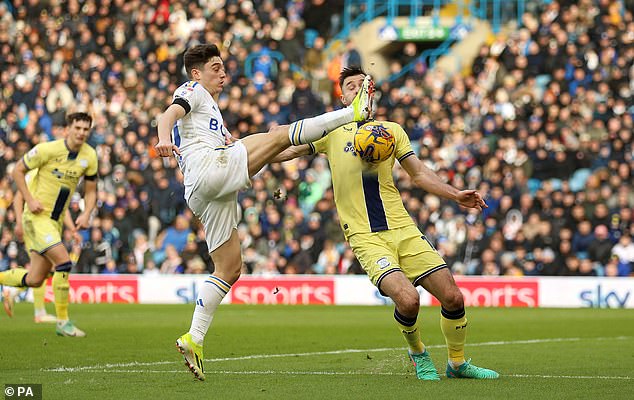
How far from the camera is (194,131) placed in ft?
31.9

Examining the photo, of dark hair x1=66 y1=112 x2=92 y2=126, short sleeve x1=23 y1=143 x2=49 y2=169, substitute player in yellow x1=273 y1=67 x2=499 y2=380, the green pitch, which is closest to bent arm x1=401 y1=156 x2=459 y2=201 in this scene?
substitute player in yellow x1=273 y1=67 x2=499 y2=380

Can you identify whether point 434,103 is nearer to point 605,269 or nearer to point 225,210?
point 605,269

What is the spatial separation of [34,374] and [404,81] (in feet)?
66.0

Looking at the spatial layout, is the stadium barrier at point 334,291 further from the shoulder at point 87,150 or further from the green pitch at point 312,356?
the shoulder at point 87,150

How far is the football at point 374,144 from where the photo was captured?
32.1ft

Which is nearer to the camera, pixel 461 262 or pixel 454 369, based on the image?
pixel 454 369

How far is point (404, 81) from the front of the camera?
2931 cm

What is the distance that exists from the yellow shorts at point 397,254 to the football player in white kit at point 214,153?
3.23 feet

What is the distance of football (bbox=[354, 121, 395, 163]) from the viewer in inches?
386

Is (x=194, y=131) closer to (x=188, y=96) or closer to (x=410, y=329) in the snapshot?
(x=188, y=96)

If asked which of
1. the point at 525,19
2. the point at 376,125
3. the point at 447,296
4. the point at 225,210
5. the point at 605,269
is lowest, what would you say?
the point at 605,269

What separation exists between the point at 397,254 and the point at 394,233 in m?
0.18

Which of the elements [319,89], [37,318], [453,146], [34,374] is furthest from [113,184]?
[34,374]

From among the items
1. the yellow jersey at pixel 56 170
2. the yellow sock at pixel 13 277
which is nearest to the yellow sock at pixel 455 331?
the yellow jersey at pixel 56 170
